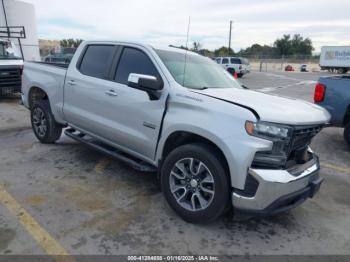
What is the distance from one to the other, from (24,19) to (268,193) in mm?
16054

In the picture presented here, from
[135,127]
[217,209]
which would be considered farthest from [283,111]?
[135,127]

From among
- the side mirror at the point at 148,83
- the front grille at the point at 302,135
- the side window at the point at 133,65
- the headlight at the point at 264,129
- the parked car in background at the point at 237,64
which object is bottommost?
the parked car in background at the point at 237,64

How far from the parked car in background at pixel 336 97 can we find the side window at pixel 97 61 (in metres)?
3.85

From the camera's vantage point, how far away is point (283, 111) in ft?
10.3

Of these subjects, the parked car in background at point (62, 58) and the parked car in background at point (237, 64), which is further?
the parked car in background at point (237, 64)

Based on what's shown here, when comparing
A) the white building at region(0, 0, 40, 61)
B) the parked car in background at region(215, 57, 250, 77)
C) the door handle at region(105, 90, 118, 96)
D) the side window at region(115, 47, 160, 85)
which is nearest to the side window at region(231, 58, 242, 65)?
the parked car in background at region(215, 57, 250, 77)

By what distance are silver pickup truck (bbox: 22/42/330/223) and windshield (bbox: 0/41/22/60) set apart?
26.3ft

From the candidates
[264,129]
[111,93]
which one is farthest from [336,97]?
[111,93]

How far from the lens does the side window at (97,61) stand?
4461 mm

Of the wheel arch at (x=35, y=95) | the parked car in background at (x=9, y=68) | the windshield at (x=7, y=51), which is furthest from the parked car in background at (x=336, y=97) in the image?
the windshield at (x=7, y=51)

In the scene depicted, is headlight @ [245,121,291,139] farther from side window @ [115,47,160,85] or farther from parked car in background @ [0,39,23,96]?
parked car in background @ [0,39,23,96]

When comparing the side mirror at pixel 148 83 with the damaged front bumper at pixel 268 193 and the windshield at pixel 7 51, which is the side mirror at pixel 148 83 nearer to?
the damaged front bumper at pixel 268 193

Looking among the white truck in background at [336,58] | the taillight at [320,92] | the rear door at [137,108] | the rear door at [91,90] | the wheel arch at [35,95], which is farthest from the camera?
the white truck in background at [336,58]

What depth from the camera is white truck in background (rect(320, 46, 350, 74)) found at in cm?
4722
